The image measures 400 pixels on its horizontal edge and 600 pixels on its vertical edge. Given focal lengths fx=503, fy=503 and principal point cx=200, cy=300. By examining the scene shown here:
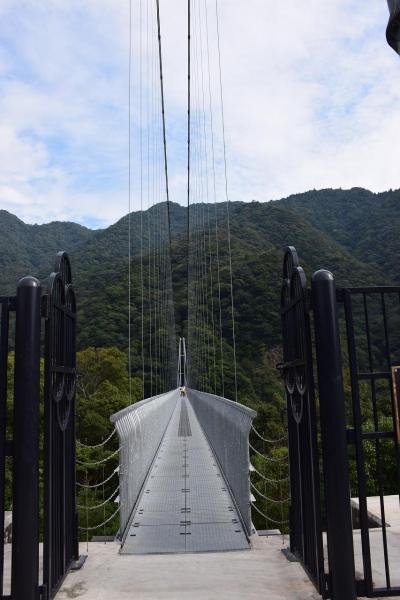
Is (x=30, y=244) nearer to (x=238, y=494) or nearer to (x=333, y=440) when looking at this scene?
(x=238, y=494)

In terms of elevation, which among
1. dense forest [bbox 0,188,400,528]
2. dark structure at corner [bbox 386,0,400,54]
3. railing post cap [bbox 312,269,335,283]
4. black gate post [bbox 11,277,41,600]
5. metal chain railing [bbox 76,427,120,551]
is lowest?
metal chain railing [bbox 76,427,120,551]

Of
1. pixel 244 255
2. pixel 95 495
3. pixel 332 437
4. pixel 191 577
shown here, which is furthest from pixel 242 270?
pixel 332 437

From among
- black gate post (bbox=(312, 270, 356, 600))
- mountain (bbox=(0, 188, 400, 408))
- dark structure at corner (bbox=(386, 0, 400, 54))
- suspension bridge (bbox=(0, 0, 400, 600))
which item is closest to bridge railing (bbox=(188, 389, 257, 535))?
suspension bridge (bbox=(0, 0, 400, 600))

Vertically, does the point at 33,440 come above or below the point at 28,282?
below

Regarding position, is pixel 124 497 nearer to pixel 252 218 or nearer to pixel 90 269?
pixel 90 269

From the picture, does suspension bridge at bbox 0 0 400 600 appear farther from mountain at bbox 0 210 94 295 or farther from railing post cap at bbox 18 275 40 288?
mountain at bbox 0 210 94 295

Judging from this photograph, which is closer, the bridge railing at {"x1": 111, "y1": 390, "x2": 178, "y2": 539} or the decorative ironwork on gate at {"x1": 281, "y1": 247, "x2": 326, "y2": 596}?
the decorative ironwork on gate at {"x1": 281, "y1": 247, "x2": 326, "y2": 596}

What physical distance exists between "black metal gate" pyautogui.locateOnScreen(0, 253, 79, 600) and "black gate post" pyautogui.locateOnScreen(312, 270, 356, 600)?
40.1 inches

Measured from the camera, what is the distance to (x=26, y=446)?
1.77 meters

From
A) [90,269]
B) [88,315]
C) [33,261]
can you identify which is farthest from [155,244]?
[33,261]

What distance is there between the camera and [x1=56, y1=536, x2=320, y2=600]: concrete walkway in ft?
6.29

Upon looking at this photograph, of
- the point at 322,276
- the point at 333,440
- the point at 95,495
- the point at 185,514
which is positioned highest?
the point at 322,276

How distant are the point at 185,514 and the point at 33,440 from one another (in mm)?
1800

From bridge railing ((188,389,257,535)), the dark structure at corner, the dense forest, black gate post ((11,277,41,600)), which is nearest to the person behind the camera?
the dark structure at corner
